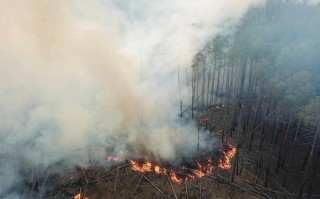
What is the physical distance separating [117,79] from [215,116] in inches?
441

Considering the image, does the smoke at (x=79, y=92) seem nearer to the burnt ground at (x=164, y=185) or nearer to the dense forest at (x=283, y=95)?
the burnt ground at (x=164, y=185)

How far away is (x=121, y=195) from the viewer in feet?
59.1

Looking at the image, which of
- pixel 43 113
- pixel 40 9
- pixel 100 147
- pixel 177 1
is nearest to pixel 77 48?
pixel 40 9

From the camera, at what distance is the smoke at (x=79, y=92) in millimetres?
20875

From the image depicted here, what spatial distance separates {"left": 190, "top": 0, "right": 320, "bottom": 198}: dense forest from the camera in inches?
757

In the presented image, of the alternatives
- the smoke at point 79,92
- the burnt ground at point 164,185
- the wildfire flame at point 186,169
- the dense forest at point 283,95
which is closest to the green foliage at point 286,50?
the dense forest at point 283,95

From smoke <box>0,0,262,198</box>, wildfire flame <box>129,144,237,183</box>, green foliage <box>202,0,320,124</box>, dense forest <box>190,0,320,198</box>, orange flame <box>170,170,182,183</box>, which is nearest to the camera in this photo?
green foliage <box>202,0,320,124</box>

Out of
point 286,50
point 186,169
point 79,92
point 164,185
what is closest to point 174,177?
point 164,185

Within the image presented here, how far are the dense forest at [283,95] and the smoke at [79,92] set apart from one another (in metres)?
5.07

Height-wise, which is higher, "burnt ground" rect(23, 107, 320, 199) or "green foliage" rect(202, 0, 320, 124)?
"green foliage" rect(202, 0, 320, 124)

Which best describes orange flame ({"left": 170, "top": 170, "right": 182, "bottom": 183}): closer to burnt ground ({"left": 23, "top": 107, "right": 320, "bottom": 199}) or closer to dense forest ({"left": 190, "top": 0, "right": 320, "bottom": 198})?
burnt ground ({"left": 23, "top": 107, "right": 320, "bottom": 199})

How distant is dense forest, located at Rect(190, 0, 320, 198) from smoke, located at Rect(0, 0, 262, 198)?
16.6 feet

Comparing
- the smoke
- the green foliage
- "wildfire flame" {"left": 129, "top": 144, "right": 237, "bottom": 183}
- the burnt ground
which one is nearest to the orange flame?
"wildfire flame" {"left": 129, "top": 144, "right": 237, "bottom": 183}

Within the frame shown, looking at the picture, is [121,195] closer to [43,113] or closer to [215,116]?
[43,113]
